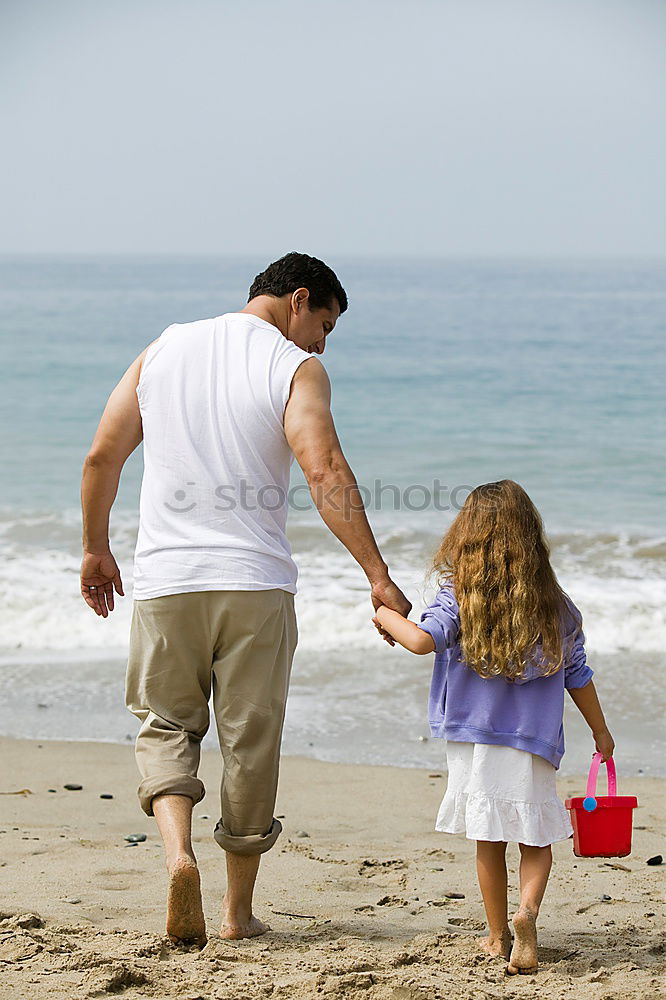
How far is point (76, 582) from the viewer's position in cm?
738

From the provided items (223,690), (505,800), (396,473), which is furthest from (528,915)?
(396,473)

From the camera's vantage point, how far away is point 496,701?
2320 mm

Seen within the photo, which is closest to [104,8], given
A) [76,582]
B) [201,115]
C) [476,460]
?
[201,115]

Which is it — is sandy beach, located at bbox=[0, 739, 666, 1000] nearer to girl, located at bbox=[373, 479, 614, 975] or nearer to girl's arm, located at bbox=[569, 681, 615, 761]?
girl, located at bbox=[373, 479, 614, 975]

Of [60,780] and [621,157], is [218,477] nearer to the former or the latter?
[60,780]

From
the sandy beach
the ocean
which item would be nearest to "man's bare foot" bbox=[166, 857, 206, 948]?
the sandy beach

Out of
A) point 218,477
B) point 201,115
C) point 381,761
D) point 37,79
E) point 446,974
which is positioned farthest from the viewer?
point 37,79

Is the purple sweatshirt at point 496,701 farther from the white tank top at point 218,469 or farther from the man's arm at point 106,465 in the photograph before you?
the man's arm at point 106,465

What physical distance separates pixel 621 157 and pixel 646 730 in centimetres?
3058

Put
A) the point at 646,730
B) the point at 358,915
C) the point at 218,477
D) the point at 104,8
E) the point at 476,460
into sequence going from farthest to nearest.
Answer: the point at 104,8 → the point at 476,460 → the point at 646,730 → the point at 358,915 → the point at 218,477

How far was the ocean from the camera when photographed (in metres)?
4.96

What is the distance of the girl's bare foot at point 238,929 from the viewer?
2432 millimetres

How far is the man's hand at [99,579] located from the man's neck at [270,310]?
75 cm

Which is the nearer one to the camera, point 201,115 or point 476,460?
point 476,460
